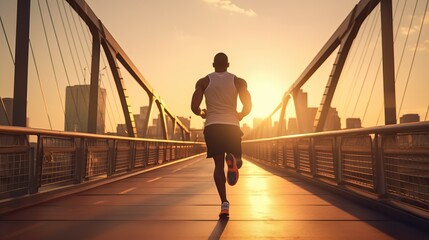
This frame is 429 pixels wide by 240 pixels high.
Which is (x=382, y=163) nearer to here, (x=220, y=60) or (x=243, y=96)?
(x=243, y=96)

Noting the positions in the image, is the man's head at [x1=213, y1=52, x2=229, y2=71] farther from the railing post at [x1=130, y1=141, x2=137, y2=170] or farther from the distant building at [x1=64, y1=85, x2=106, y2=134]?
the distant building at [x1=64, y1=85, x2=106, y2=134]

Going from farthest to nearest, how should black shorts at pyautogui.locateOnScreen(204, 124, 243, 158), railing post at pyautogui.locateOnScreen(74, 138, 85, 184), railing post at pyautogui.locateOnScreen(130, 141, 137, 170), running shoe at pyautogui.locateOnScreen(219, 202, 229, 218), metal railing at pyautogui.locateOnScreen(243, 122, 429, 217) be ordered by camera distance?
railing post at pyautogui.locateOnScreen(130, 141, 137, 170) < railing post at pyautogui.locateOnScreen(74, 138, 85, 184) < black shorts at pyautogui.locateOnScreen(204, 124, 243, 158) < running shoe at pyautogui.locateOnScreen(219, 202, 229, 218) < metal railing at pyautogui.locateOnScreen(243, 122, 429, 217)

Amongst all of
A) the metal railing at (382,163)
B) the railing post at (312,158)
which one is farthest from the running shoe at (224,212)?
the railing post at (312,158)

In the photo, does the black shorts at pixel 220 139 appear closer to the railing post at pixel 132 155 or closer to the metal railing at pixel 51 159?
the metal railing at pixel 51 159

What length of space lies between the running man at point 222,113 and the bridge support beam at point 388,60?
11940 mm

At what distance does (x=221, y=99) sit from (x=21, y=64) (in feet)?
17.6

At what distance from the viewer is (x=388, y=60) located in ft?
54.9

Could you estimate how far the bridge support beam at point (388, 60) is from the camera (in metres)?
15.7

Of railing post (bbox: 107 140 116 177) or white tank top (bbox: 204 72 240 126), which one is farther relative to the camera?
railing post (bbox: 107 140 116 177)

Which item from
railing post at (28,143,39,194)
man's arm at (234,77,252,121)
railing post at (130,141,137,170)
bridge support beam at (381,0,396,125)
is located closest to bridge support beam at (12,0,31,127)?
railing post at (28,143,39,194)

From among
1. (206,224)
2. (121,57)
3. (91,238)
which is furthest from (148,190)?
(121,57)

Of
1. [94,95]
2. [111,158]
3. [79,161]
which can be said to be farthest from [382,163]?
[94,95]

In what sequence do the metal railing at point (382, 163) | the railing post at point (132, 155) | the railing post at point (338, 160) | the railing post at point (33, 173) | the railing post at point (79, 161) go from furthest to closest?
the railing post at point (132, 155) < the railing post at point (79, 161) < the railing post at point (338, 160) < the railing post at point (33, 173) < the metal railing at point (382, 163)

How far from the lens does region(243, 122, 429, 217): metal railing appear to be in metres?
4.16
